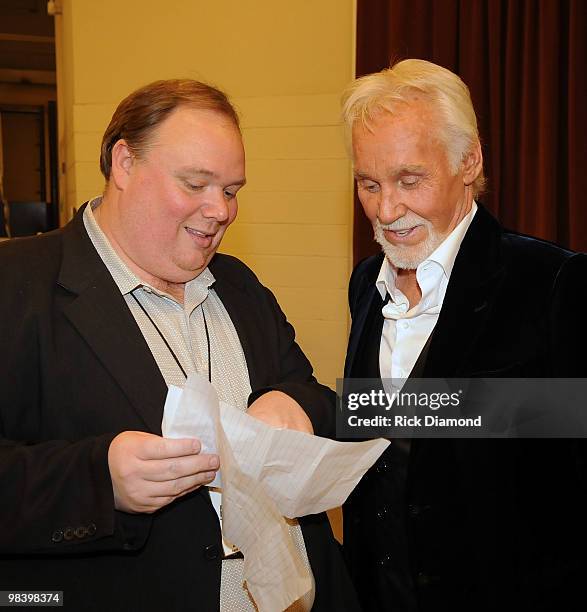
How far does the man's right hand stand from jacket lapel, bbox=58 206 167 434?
141 mm

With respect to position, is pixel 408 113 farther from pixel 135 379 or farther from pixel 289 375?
pixel 135 379

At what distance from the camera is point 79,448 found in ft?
4.15

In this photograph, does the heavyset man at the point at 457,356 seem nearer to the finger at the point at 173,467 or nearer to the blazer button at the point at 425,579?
the blazer button at the point at 425,579

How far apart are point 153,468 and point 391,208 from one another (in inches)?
33.2

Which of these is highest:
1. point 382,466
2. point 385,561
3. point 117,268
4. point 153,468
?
point 117,268

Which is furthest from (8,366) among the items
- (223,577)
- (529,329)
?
(529,329)

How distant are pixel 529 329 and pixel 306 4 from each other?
3.16m

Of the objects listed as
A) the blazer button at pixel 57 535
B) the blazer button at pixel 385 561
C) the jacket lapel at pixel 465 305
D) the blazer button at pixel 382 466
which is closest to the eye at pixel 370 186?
the jacket lapel at pixel 465 305

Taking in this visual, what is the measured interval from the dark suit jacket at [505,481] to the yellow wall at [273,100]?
2.66 m

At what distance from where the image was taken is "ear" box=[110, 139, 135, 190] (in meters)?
1.54

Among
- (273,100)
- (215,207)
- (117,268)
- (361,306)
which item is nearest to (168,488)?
(117,268)

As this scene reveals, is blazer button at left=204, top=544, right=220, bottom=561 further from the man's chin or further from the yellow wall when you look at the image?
the yellow wall

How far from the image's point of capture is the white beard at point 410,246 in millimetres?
1717

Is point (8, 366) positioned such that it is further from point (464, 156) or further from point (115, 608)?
point (464, 156)
